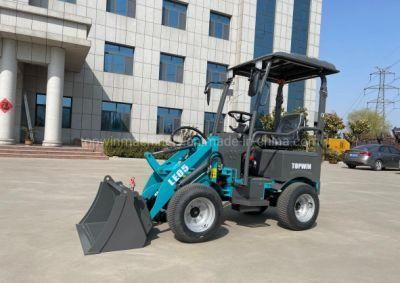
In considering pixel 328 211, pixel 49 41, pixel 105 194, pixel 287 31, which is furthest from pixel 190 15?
pixel 105 194

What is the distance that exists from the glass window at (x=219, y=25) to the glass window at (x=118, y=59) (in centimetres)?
653

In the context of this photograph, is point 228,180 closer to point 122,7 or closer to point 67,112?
point 67,112

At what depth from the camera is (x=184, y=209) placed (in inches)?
188

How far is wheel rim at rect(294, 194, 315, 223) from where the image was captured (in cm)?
606

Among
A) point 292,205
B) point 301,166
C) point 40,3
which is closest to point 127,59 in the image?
point 40,3

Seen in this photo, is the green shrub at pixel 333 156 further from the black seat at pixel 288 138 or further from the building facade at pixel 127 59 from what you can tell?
the black seat at pixel 288 138

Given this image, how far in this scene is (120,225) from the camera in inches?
177

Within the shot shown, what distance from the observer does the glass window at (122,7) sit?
2277 centimetres

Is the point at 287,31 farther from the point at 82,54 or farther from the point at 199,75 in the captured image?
the point at 82,54

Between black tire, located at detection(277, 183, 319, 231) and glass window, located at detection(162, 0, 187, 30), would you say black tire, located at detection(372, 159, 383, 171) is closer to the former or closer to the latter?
glass window, located at detection(162, 0, 187, 30)

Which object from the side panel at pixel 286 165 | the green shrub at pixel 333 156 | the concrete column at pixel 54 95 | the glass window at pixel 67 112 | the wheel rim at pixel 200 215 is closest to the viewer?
the wheel rim at pixel 200 215

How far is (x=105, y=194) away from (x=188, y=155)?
1.45 metres

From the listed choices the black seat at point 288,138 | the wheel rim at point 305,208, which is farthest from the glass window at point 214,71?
the wheel rim at point 305,208

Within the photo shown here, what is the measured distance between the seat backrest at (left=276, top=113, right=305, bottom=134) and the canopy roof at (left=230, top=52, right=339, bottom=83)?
0.82 m
